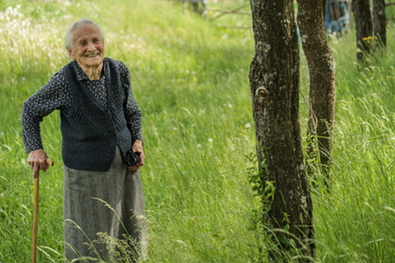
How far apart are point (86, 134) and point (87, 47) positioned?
605mm

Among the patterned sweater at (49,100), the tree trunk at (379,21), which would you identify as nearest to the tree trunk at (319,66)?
the patterned sweater at (49,100)

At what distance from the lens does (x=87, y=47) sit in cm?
242

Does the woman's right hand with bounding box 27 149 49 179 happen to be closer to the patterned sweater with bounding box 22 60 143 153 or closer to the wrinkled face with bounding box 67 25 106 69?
the patterned sweater with bounding box 22 60 143 153

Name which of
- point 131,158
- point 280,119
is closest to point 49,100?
point 131,158

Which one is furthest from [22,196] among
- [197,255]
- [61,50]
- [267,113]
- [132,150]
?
[61,50]

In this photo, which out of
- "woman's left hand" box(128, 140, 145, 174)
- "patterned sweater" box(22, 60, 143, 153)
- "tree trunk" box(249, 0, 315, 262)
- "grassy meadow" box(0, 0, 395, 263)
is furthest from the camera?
"woman's left hand" box(128, 140, 145, 174)

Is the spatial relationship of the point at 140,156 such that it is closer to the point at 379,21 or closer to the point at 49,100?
the point at 49,100

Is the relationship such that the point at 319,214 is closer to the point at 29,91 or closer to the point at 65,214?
the point at 65,214

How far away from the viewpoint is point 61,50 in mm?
7750

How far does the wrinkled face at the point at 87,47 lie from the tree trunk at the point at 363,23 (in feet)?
14.0

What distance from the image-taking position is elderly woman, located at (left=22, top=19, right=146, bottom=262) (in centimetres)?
242

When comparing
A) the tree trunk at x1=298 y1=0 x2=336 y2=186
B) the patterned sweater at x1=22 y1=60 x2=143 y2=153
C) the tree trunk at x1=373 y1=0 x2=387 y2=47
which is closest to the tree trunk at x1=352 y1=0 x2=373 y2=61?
the tree trunk at x1=373 y1=0 x2=387 y2=47

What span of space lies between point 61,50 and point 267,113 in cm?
698

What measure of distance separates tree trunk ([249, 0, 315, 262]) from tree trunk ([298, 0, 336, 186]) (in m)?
0.83
